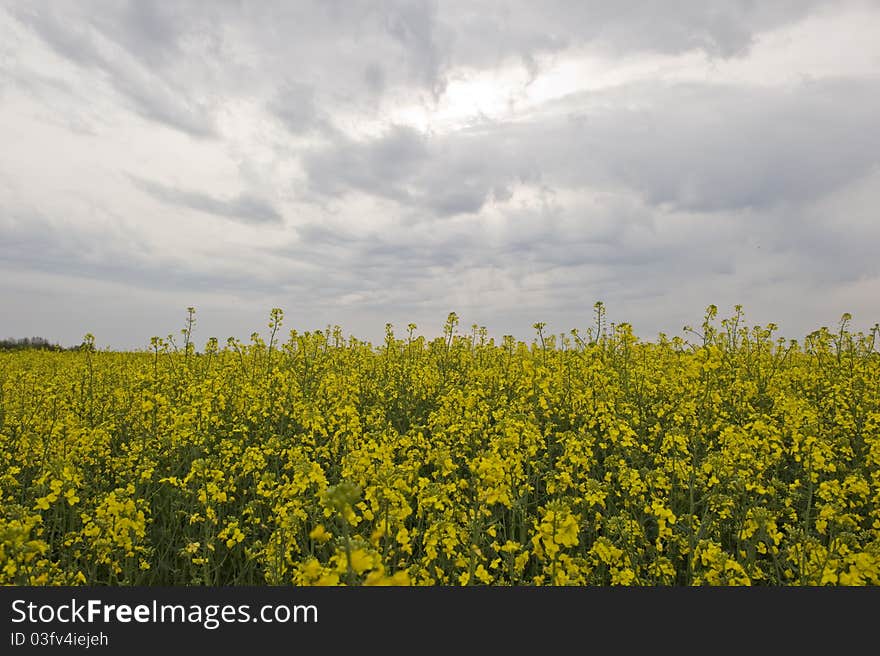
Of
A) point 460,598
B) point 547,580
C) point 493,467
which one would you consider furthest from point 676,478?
point 460,598

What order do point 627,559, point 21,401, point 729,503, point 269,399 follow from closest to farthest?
point 627,559 < point 729,503 < point 269,399 < point 21,401

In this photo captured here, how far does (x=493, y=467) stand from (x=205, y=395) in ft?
16.7

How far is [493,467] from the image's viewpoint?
3801 mm

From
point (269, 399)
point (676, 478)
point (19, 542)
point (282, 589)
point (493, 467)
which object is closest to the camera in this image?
point (282, 589)

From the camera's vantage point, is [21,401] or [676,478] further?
[21,401]

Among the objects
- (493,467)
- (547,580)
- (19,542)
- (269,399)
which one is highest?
(269,399)

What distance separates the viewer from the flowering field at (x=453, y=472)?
4000 mm

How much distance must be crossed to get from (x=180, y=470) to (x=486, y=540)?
3904 mm

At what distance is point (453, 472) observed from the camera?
221 inches

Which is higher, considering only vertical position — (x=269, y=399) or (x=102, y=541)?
(x=269, y=399)

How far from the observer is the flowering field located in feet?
13.1

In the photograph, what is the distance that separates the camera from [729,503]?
14.7 ft

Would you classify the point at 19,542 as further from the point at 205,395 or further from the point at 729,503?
the point at 729,503

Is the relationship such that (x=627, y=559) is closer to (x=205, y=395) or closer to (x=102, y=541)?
(x=102, y=541)
